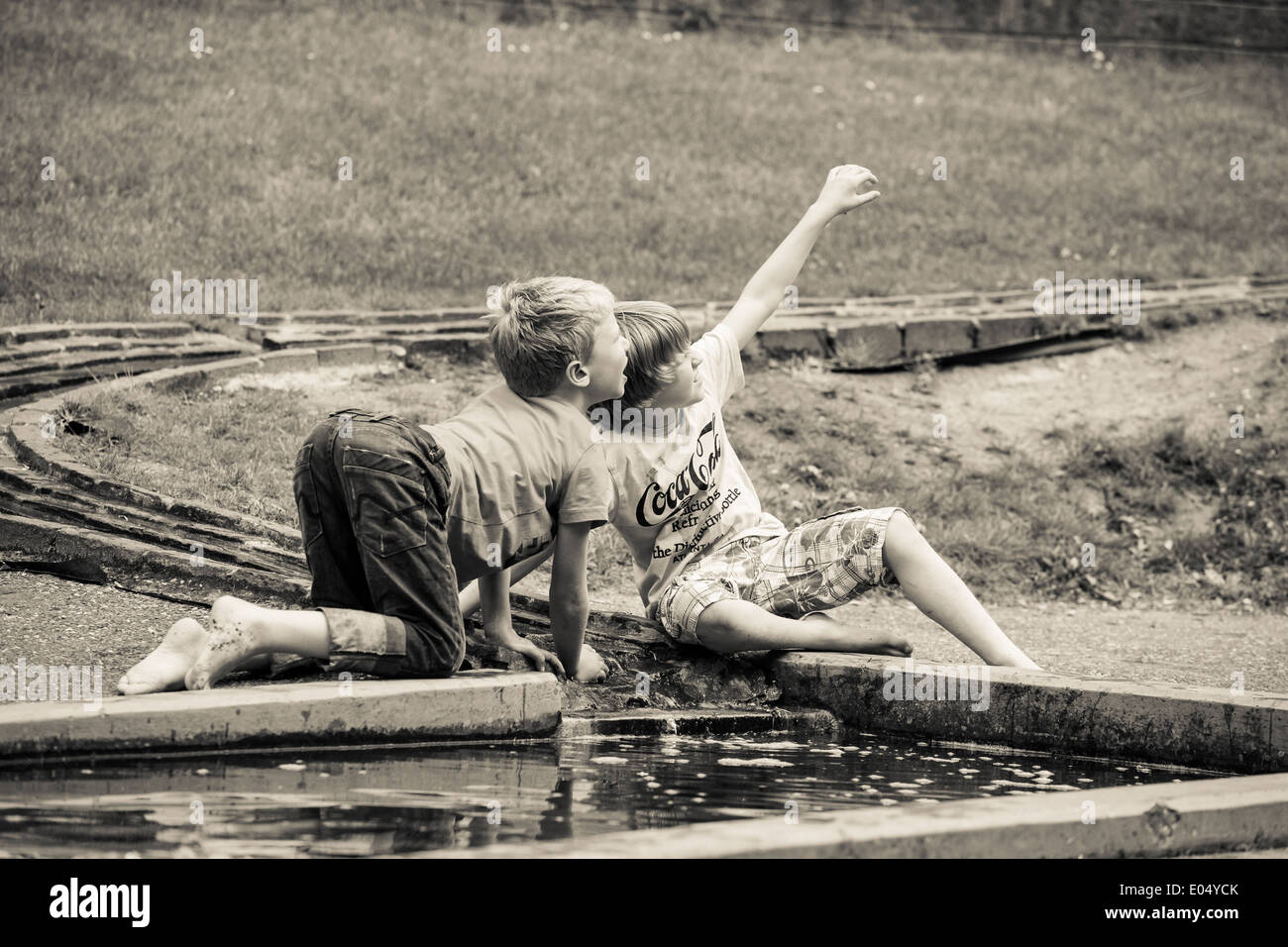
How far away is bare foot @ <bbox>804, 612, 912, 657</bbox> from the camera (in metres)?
3.88

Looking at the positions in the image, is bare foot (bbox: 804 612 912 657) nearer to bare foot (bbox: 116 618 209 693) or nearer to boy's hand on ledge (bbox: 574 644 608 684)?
boy's hand on ledge (bbox: 574 644 608 684)

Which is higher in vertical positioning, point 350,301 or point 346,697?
point 350,301

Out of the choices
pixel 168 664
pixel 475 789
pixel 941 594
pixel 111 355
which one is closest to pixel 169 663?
pixel 168 664

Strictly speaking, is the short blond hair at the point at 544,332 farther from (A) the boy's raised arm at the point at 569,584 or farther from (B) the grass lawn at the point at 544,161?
(B) the grass lawn at the point at 544,161

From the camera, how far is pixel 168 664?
122 inches

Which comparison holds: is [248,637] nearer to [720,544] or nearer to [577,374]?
[577,374]

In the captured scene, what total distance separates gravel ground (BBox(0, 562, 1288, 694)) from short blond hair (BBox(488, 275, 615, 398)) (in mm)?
1120

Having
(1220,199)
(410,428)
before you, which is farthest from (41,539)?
(1220,199)

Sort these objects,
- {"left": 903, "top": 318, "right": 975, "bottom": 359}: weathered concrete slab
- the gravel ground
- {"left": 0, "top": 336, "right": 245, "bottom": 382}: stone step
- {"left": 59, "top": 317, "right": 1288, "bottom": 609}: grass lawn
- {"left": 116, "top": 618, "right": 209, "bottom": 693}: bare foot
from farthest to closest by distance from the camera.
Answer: {"left": 903, "top": 318, "right": 975, "bottom": 359}: weathered concrete slab, {"left": 0, "top": 336, "right": 245, "bottom": 382}: stone step, {"left": 59, "top": 317, "right": 1288, "bottom": 609}: grass lawn, the gravel ground, {"left": 116, "top": 618, "right": 209, "bottom": 693}: bare foot

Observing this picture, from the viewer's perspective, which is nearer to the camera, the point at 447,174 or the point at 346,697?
the point at 346,697

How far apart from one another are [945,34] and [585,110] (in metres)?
5.97

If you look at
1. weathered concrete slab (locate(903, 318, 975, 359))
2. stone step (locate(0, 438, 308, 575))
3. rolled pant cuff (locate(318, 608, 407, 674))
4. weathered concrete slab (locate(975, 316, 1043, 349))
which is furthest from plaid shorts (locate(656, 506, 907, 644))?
weathered concrete slab (locate(975, 316, 1043, 349))
